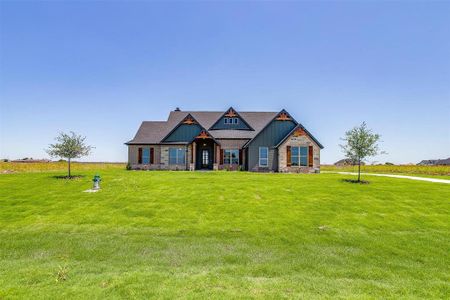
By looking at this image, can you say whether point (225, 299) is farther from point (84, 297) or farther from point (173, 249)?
point (173, 249)

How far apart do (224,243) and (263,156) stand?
24.9 meters

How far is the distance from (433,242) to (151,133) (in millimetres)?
34790

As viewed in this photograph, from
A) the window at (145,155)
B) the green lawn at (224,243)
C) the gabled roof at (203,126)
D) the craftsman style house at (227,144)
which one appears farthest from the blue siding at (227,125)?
the green lawn at (224,243)

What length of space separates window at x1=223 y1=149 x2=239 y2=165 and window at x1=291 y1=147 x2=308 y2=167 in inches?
298

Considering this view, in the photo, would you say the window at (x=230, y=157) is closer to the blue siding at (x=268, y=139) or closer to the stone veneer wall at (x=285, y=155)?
the blue siding at (x=268, y=139)

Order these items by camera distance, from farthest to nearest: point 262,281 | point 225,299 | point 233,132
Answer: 1. point 233,132
2. point 262,281
3. point 225,299

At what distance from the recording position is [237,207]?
14.5 meters

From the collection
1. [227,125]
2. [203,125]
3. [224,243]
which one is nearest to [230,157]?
[227,125]

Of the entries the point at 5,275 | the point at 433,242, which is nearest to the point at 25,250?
the point at 5,275

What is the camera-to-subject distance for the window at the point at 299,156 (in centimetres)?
3328

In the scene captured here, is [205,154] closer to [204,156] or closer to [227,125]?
[204,156]

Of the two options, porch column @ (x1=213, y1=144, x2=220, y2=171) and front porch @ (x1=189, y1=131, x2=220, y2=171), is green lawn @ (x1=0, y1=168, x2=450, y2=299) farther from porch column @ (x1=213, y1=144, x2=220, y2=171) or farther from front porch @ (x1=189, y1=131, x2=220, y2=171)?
front porch @ (x1=189, y1=131, x2=220, y2=171)

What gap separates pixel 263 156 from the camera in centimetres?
3416

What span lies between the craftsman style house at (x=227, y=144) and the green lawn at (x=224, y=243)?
14812 millimetres
